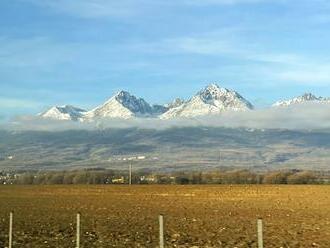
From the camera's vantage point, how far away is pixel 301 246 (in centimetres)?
3011

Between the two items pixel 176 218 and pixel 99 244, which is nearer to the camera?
pixel 99 244

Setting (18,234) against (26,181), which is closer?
(18,234)

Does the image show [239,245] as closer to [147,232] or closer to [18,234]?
[147,232]

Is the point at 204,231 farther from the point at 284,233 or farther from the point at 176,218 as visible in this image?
the point at 176,218

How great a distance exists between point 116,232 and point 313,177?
129213 mm

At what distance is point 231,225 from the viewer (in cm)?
4141

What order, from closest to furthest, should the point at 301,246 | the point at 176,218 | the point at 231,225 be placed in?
the point at 301,246 → the point at 231,225 → the point at 176,218

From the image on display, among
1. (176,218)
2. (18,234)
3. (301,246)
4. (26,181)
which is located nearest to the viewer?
(301,246)

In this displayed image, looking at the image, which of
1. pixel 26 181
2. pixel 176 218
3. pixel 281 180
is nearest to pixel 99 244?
pixel 176 218

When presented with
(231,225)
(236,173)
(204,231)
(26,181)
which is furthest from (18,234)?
(26,181)

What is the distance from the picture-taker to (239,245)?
30250mm

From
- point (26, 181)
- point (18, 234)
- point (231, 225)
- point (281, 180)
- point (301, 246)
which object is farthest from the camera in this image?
point (26, 181)

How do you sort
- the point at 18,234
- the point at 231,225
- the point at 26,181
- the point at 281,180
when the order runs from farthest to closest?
the point at 26,181
the point at 281,180
the point at 231,225
the point at 18,234

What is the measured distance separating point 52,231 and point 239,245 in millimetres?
11707
